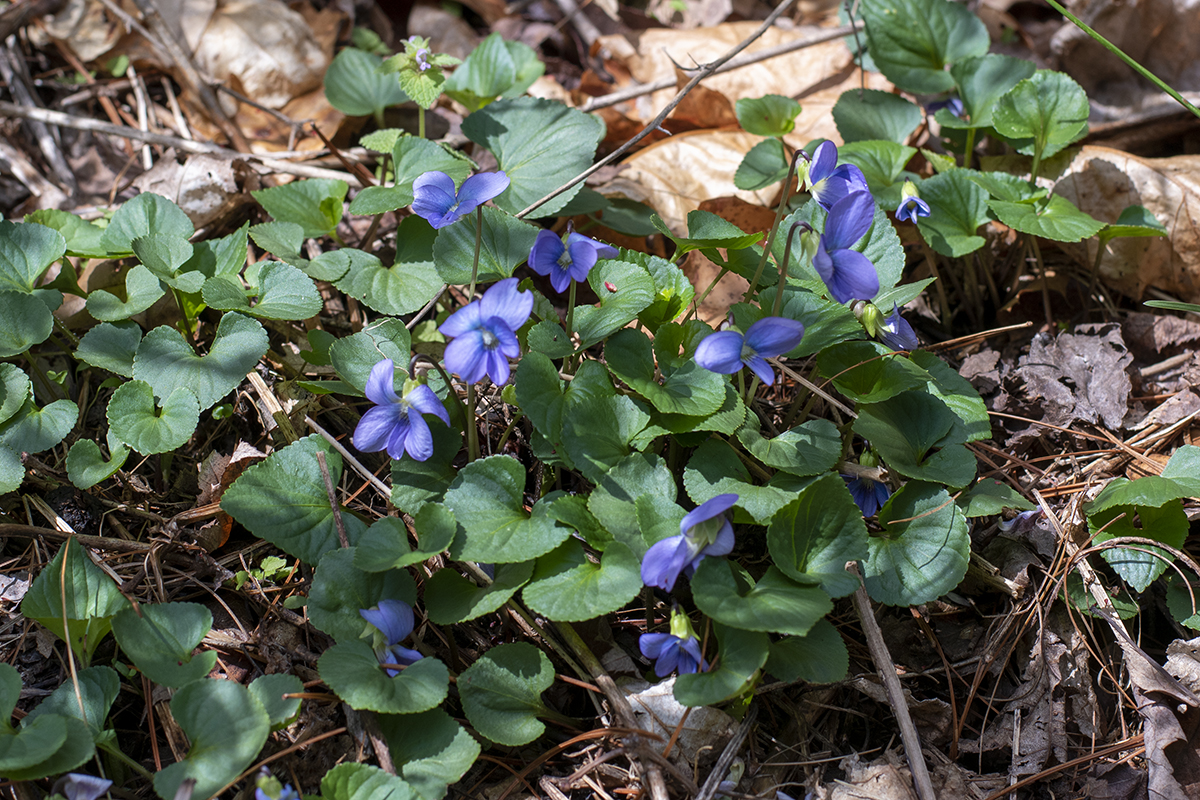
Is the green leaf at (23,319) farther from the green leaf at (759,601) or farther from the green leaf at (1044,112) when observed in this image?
the green leaf at (1044,112)

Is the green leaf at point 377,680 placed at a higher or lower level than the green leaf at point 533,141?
lower

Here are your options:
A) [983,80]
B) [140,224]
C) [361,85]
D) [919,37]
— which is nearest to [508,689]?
[140,224]

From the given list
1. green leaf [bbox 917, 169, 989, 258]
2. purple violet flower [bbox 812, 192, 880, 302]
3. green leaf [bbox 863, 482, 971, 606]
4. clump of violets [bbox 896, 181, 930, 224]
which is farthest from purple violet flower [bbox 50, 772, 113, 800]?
green leaf [bbox 917, 169, 989, 258]

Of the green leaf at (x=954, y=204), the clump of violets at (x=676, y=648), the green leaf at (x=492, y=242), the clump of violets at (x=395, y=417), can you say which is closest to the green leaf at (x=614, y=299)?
the green leaf at (x=492, y=242)

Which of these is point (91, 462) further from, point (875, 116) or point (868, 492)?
point (875, 116)

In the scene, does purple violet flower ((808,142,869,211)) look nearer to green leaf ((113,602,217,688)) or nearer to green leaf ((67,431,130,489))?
green leaf ((113,602,217,688))

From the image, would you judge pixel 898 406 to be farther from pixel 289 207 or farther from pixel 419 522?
pixel 289 207

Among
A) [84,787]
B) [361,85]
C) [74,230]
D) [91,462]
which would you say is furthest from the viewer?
[361,85]
